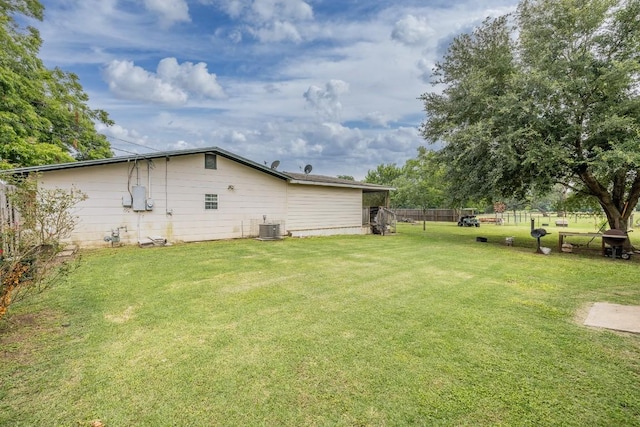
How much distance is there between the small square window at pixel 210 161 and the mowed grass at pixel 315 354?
654 centimetres

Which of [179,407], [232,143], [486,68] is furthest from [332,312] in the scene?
[232,143]

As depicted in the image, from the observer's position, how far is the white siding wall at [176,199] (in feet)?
30.7

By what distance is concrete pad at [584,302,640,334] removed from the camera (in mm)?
3572

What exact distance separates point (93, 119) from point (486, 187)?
72.4 feet

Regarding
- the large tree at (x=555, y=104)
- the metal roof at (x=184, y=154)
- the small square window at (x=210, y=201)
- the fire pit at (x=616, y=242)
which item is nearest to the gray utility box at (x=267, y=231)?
the small square window at (x=210, y=201)

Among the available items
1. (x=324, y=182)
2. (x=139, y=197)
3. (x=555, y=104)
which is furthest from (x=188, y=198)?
(x=555, y=104)

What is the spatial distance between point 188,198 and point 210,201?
83 centimetres

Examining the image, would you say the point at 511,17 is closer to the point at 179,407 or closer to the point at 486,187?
the point at 486,187

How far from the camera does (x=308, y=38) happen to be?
558 inches

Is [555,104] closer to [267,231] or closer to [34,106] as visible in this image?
[267,231]

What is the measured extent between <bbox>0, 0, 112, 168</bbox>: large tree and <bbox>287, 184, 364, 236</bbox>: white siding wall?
10.2 metres

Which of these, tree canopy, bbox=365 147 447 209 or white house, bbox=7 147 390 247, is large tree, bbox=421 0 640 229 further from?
tree canopy, bbox=365 147 447 209

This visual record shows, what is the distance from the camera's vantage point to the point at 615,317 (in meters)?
3.90

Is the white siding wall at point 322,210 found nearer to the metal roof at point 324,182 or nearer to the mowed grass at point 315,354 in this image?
the metal roof at point 324,182
